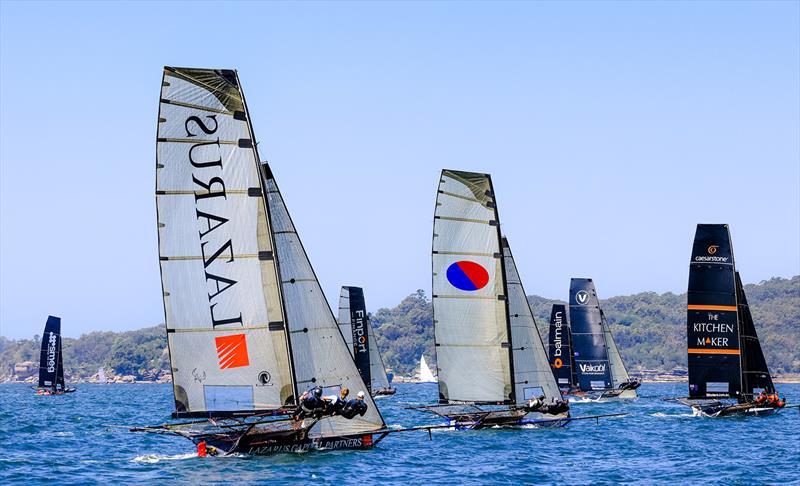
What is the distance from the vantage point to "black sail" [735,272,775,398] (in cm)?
5128

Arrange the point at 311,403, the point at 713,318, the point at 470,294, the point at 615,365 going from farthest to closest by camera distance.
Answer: the point at 615,365 → the point at 713,318 → the point at 470,294 → the point at 311,403

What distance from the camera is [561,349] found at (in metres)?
76.9

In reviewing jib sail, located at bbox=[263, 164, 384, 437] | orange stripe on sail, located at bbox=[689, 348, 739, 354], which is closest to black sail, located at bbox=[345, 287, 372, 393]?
orange stripe on sail, located at bbox=[689, 348, 739, 354]

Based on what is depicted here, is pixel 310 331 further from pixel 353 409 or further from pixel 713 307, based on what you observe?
pixel 713 307

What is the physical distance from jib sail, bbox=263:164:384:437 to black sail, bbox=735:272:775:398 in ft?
79.1

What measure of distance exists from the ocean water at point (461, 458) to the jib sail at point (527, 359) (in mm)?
1436

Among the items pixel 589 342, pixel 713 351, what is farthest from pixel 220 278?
pixel 589 342

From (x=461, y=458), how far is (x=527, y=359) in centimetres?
991

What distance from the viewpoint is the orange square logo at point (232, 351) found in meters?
29.8

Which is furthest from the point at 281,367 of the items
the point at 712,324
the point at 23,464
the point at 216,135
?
the point at 712,324

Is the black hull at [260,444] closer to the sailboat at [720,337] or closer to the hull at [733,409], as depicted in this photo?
the sailboat at [720,337]

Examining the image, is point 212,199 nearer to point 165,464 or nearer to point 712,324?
point 165,464

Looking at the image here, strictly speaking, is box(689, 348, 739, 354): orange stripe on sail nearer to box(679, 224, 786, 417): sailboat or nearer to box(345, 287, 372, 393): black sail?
box(679, 224, 786, 417): sailboat

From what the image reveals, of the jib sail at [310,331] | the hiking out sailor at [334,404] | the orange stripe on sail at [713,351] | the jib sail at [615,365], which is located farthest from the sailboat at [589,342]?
the hiking out sailor at [334,404]
